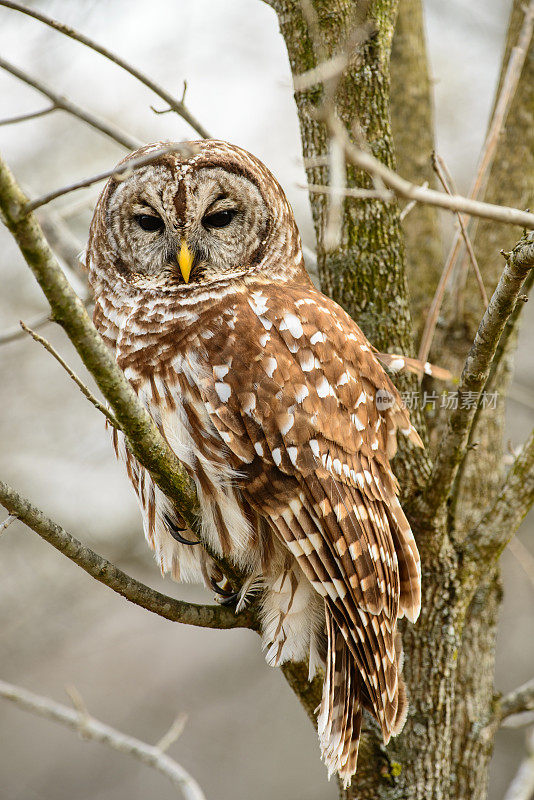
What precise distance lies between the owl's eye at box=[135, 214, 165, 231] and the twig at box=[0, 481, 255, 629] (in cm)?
119

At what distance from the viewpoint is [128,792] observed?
22.8ft

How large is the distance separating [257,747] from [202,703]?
606mm

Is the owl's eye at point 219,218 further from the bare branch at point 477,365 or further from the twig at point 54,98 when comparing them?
the bare branch at point 477,365

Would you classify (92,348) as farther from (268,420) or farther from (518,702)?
(518,702)

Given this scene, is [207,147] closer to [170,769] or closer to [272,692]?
[170,769]

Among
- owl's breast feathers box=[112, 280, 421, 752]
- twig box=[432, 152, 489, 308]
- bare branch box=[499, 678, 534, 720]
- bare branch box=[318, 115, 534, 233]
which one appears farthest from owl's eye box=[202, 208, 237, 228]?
bare branch box=[499, 678, 534, 720]

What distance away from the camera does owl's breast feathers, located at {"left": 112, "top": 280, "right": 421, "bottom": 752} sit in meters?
2.39

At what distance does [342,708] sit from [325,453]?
2.71 feet

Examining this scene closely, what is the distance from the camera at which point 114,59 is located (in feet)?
7.90

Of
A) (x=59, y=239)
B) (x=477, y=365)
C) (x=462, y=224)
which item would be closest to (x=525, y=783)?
(x=477, y=365)

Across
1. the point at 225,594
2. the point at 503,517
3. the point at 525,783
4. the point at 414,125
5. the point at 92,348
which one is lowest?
the point at 525,783

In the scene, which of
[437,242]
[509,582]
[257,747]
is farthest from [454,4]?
[257,747]

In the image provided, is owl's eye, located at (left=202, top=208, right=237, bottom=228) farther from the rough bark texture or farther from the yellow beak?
the rough bark texture

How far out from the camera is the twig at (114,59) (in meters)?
2.16
